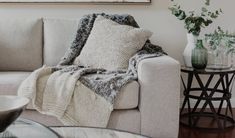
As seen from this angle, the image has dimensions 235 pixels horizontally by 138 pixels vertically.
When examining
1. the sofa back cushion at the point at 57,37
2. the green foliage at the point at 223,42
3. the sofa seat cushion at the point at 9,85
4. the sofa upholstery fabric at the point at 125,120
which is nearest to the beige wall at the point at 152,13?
the sofa back cushion at the point at 57,37

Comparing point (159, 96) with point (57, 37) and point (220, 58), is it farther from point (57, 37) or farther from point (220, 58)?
point (57, 37)

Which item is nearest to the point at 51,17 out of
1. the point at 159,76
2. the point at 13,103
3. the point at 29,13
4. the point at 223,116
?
the point at 29,13

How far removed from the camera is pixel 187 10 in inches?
123

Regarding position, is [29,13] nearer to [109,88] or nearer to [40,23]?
[40,23]

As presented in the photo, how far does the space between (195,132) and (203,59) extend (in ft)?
1.82

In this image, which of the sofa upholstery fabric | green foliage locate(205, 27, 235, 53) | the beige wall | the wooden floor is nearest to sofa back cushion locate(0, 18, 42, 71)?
the beige wall

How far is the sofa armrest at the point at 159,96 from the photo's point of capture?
2143 millimetres

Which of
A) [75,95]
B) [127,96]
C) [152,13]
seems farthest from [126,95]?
[152,13]

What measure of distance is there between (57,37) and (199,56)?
1.13 m

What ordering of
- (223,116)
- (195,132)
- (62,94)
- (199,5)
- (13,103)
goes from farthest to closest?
(199,5), (223,116), (195,132), (62,94), (13,103)

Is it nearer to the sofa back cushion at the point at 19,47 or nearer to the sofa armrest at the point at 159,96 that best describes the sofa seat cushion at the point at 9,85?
the sofa back cushion at the point at 19,47

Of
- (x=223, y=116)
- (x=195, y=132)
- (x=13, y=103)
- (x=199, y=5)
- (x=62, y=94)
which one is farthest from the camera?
(x=199, y=5)

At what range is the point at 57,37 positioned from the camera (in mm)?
2844

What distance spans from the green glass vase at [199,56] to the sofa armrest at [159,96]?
591 millimetres
